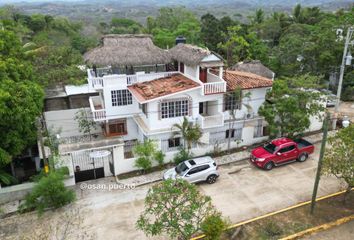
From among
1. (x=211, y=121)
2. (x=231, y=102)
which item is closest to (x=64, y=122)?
(x=211, y=121)

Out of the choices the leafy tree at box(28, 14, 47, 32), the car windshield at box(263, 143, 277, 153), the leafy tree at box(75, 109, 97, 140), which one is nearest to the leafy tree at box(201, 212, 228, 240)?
the car windshield at box(263, 143, 277, 153)

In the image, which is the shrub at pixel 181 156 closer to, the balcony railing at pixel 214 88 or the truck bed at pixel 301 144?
the balcony railing at pixel 214 88

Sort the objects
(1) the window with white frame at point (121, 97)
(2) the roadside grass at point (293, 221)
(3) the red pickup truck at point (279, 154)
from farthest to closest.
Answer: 1. (1) the window with white frame at point (121, 97)
2. (3) the red pickup truck at point (279, 154)
3. (2) the roadside grass at point (293, 221)

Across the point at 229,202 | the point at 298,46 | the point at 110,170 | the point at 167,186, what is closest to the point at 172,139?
the point at 110,170

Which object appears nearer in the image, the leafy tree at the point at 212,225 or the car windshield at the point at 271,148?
the leafy tree at the point at 212,225

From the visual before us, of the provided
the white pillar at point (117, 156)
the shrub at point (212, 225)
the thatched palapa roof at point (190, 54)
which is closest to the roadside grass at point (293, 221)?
the shrub at point (212, 225)

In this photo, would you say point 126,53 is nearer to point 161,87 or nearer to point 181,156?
point 161,87

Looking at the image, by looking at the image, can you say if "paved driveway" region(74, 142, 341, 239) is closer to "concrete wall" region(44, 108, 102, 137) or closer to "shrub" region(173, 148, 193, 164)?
"shrub" region(173, 148, 193, 164)
